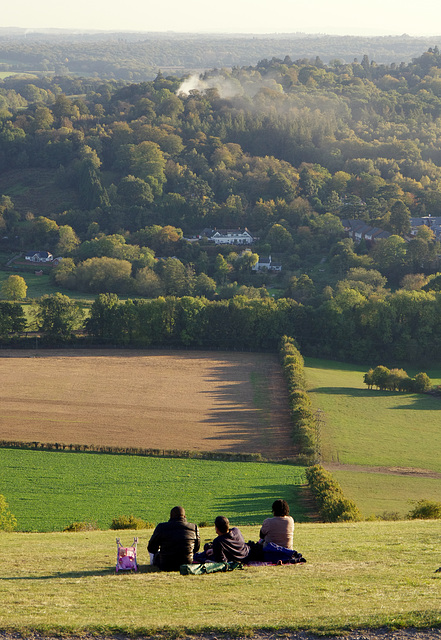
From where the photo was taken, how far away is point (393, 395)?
52.4 m

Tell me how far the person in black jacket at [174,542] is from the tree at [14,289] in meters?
67.2

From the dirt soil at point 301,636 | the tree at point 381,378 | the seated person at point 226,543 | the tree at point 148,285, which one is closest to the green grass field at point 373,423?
the tree at point 381,378

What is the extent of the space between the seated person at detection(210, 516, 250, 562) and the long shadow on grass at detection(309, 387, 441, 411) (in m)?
37.3

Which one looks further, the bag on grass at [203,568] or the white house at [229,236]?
the white house at [229,236]

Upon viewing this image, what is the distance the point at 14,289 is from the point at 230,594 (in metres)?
69.4

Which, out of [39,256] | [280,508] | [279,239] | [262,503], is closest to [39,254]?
[39,256]

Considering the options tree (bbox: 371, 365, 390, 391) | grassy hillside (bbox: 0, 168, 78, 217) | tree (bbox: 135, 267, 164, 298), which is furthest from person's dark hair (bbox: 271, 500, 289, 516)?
grassy hillside (bbox: 0, 168, 78, 217)

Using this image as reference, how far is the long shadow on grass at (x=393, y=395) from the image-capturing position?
1961 inches

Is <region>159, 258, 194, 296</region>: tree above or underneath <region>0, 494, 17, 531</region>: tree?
underneath

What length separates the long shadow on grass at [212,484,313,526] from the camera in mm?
28781

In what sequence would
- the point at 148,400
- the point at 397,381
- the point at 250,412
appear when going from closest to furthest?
the point at 250,412 → the point at 148,400 → the point at 397,381

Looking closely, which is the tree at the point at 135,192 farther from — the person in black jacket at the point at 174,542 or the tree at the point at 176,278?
the person in black jacket at the point at 174,542

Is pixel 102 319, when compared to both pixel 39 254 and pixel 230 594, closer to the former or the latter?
pixel 39 254

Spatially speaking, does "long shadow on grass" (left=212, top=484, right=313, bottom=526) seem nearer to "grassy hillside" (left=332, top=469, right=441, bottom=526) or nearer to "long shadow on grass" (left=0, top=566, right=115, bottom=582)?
"grassy hillside" (left=332, top=469, right=441, bottom=526)
